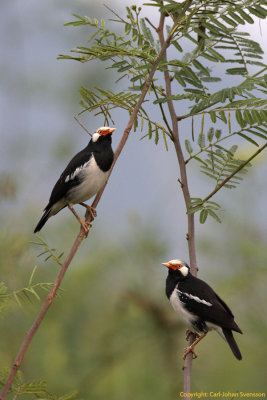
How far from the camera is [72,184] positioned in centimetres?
328

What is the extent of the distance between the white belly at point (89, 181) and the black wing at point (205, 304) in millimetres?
781

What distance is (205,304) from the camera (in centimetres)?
268

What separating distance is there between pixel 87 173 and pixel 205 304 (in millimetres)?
1036

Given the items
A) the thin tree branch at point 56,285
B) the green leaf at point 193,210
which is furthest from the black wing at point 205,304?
the thin tree branch at point 56,285

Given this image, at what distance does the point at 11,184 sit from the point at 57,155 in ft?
3.95

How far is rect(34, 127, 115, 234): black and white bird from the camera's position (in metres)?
3.21

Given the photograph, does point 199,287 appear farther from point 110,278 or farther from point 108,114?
point 110,278

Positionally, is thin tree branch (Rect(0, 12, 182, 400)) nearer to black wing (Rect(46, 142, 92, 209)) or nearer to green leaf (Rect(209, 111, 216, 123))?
green leaf (Rect(209, 111, 216, 123))

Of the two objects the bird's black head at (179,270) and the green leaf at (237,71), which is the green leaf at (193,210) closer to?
the green leaf at (237,71)

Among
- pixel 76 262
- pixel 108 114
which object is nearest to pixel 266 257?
pixel 76 262

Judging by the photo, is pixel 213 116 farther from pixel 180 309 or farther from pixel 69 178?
pixel 69 178

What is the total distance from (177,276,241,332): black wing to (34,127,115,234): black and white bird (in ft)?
2.64

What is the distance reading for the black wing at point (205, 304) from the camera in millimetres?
2624

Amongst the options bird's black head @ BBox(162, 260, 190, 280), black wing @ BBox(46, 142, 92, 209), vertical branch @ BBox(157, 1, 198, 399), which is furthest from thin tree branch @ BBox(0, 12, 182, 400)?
black wing @ BBox(46, 142, 92, 209)
